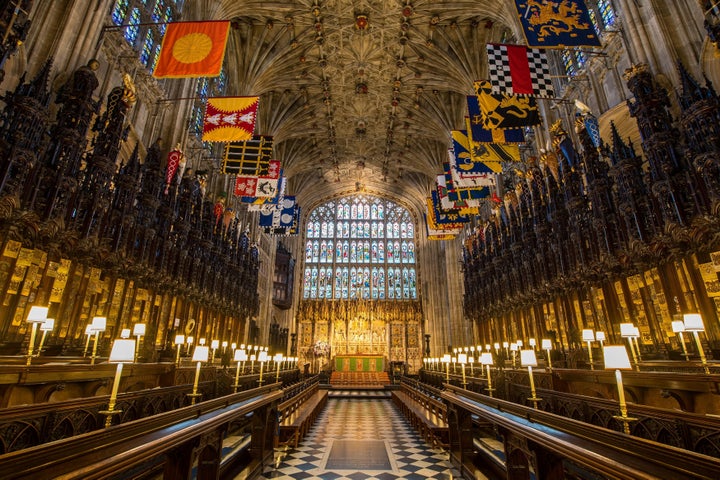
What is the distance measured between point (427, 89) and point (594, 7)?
1262 cm

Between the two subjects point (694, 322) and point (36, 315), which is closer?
point (36, 315)

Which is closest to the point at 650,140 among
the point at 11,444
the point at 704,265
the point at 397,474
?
the point at 704,265

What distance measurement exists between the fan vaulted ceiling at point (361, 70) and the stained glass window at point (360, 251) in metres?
6.57

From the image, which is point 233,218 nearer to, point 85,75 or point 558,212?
point 85,75

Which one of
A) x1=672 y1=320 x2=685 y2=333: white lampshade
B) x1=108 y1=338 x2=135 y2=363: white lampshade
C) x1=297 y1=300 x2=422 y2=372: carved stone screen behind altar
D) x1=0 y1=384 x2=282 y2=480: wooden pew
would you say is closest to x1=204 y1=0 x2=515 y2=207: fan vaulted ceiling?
x1=297 y1=300 x2=422 y2=372: carved stone screen behind altar

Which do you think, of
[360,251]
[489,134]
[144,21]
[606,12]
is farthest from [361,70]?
[360,251]

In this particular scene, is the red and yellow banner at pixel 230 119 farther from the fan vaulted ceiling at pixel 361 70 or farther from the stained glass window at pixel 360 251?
the stained glass window at pixel 360 251

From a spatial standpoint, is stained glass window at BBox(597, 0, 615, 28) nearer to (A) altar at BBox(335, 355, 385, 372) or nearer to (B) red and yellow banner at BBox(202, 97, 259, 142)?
(B) red and yellow banner at BBox(202, 97, 259, 142)

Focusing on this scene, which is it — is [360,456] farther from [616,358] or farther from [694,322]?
[694,322]

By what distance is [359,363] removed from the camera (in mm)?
26844

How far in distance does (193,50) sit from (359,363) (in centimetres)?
2337

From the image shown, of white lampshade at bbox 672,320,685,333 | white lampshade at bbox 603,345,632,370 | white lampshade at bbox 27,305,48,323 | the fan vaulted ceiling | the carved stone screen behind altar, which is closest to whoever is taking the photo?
white lampshade at bbox 603,345,632,370

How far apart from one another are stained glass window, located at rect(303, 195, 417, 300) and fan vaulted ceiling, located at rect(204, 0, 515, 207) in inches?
259

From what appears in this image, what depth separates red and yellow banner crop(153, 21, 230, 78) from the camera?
8.00 m
